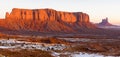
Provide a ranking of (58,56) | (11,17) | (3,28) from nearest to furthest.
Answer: (58,56) < (3,28) < (11,17)

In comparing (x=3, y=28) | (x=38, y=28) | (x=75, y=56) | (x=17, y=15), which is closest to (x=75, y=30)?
(x=38, y=28)

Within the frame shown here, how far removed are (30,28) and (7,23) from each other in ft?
51.2

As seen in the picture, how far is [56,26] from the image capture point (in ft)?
625

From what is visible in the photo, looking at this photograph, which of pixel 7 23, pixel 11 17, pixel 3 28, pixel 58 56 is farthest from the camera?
pixel 11 17

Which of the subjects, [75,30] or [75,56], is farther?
[75,30]

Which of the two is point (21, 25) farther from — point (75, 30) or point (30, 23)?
point (75, 30)

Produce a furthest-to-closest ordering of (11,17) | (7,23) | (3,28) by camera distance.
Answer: (11,17) → (7,23) → (3,28)

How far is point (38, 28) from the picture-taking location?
607 feet

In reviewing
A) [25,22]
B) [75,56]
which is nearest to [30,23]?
[25,22]

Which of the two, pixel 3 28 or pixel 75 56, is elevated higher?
pixel 75 56

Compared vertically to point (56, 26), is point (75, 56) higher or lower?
higher

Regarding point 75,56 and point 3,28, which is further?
point 3,28

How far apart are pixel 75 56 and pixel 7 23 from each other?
150m

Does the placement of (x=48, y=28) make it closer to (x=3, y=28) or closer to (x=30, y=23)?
(x=30, y=23)
